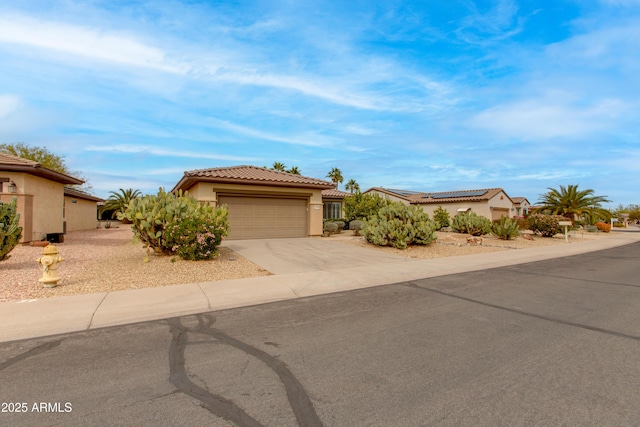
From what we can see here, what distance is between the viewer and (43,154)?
37688 millimetres

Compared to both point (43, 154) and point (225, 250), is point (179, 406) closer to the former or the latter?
point (225, 250)

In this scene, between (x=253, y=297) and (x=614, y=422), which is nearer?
(x=614, y=422)

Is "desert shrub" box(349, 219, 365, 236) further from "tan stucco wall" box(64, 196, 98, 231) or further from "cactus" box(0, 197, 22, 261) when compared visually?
"tan stucco wall" box(64, 196, 98, 231)

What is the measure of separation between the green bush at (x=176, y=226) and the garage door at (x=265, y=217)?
622cm

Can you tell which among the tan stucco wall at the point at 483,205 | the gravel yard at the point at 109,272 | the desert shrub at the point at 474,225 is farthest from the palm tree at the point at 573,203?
the gravel yard at the point at 109,272

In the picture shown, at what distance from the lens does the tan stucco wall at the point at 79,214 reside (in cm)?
2541

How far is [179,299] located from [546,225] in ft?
83.7

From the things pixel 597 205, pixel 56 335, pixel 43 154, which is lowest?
pixel 56 335

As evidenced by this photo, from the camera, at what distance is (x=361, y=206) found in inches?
953

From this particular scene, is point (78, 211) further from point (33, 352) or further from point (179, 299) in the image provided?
point (33, 352)

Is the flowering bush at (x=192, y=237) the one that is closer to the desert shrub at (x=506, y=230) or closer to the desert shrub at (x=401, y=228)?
the desert shrub at (x=401, y=228)

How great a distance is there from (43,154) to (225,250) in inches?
1417

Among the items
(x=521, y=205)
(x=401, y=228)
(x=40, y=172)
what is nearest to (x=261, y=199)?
(x=401, y=228)

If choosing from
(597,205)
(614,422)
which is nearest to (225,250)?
(614,422)
